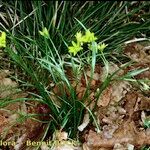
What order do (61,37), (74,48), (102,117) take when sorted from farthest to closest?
(61,37)
(102,117)
(74,48)

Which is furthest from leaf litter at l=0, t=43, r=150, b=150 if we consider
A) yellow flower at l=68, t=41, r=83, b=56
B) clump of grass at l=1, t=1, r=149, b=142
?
yellow flower at l=68, t=41, r=83, b=56

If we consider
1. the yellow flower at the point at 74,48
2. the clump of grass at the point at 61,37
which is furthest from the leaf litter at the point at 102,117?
the yellow flower at the point at 74,48

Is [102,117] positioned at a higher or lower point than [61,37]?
lower

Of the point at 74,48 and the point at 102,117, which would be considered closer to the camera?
the point at 74,48

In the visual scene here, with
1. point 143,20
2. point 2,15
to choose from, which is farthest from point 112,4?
point 2,15

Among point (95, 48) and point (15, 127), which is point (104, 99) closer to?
point (95, 48)

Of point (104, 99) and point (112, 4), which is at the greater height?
point (112, 4)

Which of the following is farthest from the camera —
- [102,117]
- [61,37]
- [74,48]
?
[61,37]

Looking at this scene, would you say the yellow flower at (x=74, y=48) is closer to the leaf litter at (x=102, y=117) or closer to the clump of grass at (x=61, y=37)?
the clump of grass at (x=61, y=37)
